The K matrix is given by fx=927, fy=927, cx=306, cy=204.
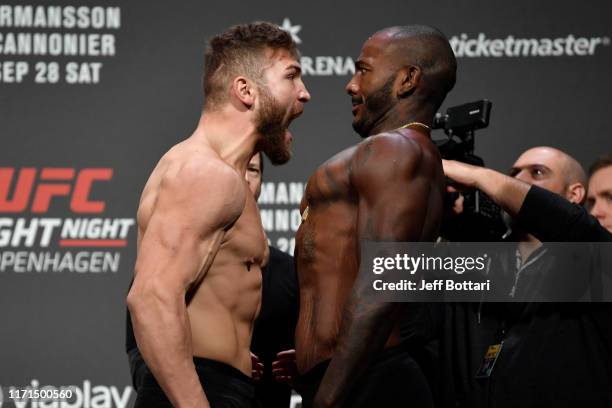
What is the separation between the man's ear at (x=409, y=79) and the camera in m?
2.02

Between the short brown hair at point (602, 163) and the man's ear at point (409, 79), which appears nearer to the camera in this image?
the man's ear at point (409, 79)

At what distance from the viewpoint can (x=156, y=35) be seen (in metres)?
3.41

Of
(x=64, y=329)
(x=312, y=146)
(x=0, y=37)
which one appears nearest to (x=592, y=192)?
(x=312, y=146)

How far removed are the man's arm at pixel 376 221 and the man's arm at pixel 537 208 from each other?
520 mm

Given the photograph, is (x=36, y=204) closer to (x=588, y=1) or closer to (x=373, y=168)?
(x=373, y=168)

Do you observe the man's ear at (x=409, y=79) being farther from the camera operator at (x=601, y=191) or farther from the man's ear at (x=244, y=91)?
the camera operator at (x=601, y=191)

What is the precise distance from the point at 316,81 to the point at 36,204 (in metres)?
1.09

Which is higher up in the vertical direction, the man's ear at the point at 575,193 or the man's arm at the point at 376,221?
the man's ear at the point at 575,193

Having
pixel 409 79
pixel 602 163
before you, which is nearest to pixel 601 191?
pixel 602 163

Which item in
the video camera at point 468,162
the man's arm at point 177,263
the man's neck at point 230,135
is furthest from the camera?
the video camera at point 468,162

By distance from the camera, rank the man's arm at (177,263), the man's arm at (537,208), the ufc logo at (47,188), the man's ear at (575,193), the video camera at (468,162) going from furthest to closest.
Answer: the ufc logo at (47,188)
the man's ear at (575,193)
the video camera at (468,162)
the man's arm at (537,208)
the man's arm at (177,263)

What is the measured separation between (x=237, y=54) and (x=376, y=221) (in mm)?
532

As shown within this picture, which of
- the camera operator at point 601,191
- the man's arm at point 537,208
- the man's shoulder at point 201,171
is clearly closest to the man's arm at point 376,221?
the man's shoulder at point 201,171

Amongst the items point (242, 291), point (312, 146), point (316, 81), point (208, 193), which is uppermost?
point (316, 81)
